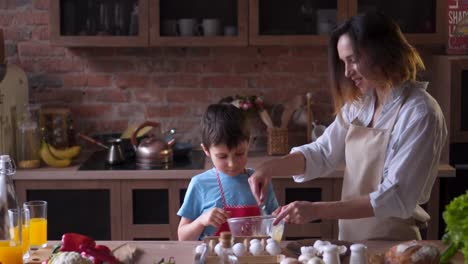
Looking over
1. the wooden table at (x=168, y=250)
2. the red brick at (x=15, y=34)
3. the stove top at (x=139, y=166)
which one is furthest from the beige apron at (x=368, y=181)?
the red brick at (x=15, y=34)

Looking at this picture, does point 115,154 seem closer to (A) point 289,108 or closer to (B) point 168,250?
(A) point 289,108

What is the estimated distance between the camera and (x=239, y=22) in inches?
157

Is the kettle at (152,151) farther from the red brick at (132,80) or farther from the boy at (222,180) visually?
the boy at (222,180)

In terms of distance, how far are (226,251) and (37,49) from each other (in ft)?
8.52

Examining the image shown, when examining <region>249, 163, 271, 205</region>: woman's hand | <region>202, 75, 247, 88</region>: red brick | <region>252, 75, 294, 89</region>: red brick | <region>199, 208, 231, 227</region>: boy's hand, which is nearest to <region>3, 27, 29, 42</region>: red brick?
<region>202, 75, 247, 88</region>: red brick

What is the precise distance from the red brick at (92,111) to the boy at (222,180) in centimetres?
175

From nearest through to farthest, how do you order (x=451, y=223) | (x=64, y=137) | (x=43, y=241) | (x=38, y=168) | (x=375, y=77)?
(x=451, y=223)
(x=43, y=241)
(x=375, y=77)
(x=38, y=168)
(x=64, y=137)

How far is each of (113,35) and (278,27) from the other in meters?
0.85

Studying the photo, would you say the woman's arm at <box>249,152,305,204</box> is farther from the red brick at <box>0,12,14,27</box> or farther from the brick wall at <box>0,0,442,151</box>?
the red brick at <box>0,12,14,27</box>

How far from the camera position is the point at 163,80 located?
14.2 ft

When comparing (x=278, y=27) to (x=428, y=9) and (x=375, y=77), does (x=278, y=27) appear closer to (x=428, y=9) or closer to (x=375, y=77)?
(x=428, y=9)

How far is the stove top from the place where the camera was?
12.5 feet

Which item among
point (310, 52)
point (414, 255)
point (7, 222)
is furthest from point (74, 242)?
point (310, 52)

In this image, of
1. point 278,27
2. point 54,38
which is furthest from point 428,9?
point 54,38
